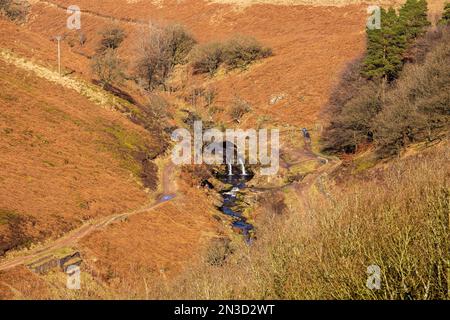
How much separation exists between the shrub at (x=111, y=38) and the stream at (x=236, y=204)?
224 ft

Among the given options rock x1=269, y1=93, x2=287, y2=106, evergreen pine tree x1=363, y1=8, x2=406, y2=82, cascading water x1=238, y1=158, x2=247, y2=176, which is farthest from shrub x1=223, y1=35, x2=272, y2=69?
cascading water x1=238, y1=158, x2=247, y2=176

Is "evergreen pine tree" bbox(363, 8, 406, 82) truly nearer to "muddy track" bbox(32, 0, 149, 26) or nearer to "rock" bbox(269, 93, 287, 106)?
"rock" bbox(269, 93, 287, 106)

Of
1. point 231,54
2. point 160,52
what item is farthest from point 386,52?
point 160,52

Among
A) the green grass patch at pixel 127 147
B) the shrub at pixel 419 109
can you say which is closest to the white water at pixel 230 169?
the green grass patch at pixel 127 147

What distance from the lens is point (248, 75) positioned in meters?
94.0

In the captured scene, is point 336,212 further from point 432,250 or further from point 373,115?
point 373,115

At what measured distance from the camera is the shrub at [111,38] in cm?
11966

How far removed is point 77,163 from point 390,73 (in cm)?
3873

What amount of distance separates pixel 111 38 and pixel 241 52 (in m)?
36.2

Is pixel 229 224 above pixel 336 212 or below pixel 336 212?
below

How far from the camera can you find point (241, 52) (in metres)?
97.0

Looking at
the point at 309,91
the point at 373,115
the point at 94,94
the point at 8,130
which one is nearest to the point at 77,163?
the point at 8,130

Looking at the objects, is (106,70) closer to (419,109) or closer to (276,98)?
(276,98)

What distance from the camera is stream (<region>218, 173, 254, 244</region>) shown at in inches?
1804
